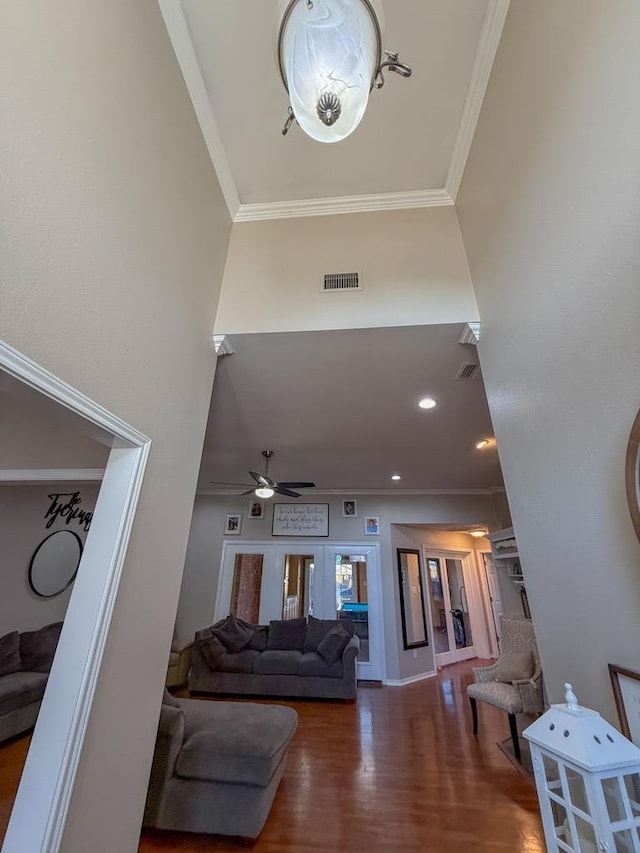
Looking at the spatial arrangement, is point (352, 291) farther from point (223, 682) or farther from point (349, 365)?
point (223, 682)

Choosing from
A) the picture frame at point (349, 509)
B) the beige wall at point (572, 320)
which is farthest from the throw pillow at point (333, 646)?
the beige wall at point (572, 320)

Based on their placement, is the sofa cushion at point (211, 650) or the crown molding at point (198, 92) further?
the sofa cushion at point (211, 650)

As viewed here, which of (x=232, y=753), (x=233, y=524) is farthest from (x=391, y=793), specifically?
(x=233, y=524)

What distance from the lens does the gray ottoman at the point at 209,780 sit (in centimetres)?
229

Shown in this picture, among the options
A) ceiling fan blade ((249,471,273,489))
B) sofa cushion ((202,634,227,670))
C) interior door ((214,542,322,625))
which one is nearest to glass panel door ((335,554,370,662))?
interior door ((214,542,322,625))

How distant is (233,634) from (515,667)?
3917mm

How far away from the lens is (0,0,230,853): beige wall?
110cm

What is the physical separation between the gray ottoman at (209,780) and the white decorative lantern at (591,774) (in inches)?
77.8

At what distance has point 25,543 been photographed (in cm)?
428

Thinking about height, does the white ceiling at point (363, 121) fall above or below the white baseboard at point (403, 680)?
above

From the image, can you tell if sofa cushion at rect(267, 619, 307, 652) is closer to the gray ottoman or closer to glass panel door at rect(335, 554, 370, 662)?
glass panel door at rect(335, 554, 370, 662)

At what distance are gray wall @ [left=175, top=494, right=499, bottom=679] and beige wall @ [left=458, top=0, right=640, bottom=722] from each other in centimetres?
509

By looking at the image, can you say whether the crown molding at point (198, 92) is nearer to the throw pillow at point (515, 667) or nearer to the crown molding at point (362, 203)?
the crown molding at point (362, 203)

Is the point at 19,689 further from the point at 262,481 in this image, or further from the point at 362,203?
the point at 362,203
